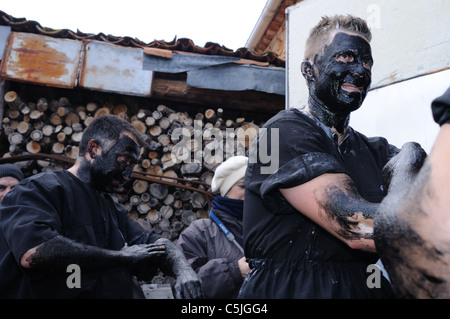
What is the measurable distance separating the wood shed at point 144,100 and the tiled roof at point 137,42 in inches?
0.5

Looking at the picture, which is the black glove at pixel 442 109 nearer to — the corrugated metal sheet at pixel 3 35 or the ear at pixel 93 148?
the ear at pixel 93 148

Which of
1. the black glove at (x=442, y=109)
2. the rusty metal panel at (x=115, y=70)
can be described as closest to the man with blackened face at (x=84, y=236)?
the black glove at (x=442, y=109)

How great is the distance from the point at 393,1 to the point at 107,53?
3.11m

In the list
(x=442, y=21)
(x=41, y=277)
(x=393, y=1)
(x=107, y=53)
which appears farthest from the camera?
(x=107, y=53)

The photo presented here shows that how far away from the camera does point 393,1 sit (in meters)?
3.59

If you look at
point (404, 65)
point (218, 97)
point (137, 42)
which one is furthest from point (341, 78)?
point (137, 42)

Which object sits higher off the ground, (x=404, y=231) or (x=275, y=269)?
(x=404, y=231)

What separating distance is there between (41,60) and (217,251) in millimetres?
3181

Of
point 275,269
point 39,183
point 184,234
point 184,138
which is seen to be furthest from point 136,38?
point 275,269

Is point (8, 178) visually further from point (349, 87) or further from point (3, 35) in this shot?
point (349, 87)

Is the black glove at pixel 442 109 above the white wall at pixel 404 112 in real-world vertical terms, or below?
below

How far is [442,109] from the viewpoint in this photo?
79cm

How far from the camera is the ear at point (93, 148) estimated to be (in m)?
2.81

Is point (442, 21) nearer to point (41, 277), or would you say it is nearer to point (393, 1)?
point (393, 1)
